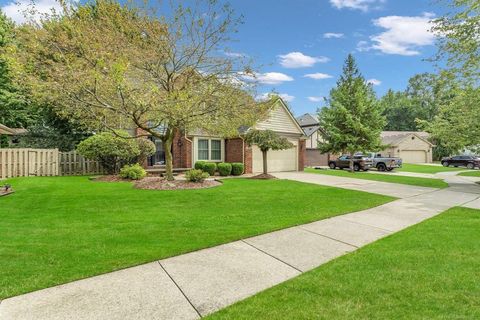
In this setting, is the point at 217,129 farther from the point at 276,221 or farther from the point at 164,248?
the point at 164,248

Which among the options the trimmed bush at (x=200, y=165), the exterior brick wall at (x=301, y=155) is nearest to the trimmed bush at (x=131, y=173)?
the trimmed bush at (x=200, y=165)

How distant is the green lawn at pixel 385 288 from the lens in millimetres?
2957

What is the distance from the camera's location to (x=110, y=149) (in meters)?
15.0

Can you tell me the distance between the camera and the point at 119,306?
310 centimetres

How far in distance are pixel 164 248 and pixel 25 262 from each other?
6.11ft

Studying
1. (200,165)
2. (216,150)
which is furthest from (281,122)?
(200,165)

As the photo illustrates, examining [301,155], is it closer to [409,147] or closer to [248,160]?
[248,160]

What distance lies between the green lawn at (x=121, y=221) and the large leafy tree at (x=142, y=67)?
9.85 feet

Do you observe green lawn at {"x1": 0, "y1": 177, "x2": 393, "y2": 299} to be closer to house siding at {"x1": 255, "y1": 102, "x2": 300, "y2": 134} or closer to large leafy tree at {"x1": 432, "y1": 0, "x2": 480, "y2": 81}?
large leafy tree at {"x1": 432, "y1": 0, "x2": 480, "y2": 81}

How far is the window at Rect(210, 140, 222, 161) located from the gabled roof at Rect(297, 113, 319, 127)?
18.7 m

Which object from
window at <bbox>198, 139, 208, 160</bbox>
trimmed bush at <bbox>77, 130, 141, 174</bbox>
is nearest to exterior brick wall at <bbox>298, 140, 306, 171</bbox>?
window at <bbox>198, 139, 208, 160</bbox>

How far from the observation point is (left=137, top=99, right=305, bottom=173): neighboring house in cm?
1888

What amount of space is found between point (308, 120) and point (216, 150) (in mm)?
21073

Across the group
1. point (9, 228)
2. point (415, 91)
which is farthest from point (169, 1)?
point (415, 91)
